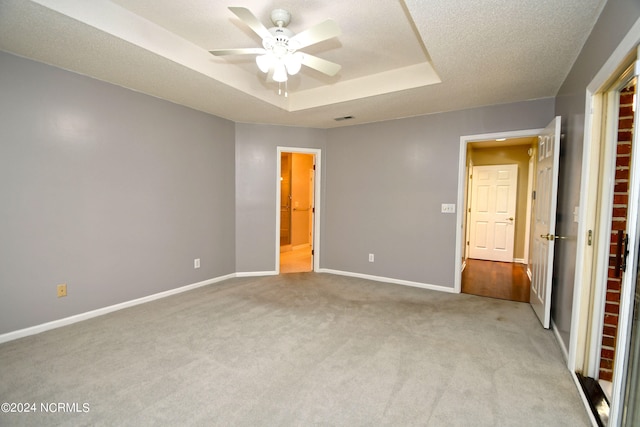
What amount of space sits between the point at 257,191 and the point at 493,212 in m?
4.85

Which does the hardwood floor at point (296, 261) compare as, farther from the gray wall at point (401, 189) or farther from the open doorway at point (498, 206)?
the open doorway at point (498, 206)

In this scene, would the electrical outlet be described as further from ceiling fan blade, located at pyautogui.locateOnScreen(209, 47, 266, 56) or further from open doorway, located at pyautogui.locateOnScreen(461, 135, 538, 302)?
open doorway, located at pyautogui.locateOnScreen(461, 135, 538, 302)

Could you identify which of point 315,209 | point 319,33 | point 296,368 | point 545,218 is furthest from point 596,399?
point 315,209

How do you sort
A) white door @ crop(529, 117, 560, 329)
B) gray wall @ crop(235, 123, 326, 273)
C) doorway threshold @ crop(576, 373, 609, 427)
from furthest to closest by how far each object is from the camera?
gray wall @ crop(235, 123, 326, 273) → white door @ crop(529, 117, 560, 329) → doorway threshold @ crop(576, 373, 609, 427)

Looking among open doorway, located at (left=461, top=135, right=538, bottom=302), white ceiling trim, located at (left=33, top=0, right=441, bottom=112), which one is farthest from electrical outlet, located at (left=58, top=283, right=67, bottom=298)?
open doorway, located at (left=461, top=135, right=538, bottom=302)

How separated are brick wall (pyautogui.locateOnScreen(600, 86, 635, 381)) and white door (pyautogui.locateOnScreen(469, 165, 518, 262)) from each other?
174 inches

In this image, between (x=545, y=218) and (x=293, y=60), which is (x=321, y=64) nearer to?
(x=293, y=60)

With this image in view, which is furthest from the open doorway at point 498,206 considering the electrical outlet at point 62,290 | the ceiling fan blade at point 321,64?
the electrical outlet at point 62,290

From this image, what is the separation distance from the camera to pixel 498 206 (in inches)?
242

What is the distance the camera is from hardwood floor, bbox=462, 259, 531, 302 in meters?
3.99

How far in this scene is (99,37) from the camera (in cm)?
223

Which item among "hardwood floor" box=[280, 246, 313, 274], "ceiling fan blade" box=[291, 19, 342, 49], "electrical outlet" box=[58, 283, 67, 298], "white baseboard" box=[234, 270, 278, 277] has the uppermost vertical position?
"ceiling fan blade" box=[291, 19, 342, 49]

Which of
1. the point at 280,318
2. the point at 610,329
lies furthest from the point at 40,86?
the point at 610,329

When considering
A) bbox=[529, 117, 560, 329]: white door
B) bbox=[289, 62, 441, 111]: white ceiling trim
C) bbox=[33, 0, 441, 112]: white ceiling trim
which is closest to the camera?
bbox=[33, 0, 441, 112]: white ceiling trim
